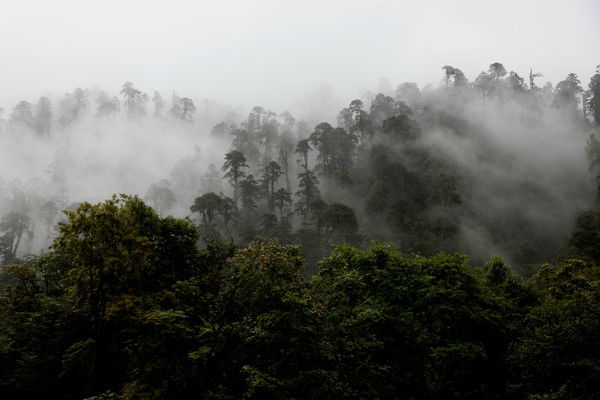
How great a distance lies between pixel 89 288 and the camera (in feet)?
38.9

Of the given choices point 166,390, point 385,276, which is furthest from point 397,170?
point 166,390

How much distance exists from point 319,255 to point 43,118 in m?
108

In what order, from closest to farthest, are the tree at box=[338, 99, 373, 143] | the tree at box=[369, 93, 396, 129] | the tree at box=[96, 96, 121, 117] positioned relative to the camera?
the tree at box=[338, 99, 373, 143], the tree at box=[369, 93, 396, 129], the tree at box=[96, 96, 121, 117]

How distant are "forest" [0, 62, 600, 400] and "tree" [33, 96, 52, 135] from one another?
0.50 metres

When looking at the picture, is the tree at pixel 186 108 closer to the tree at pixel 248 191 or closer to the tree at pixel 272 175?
the tree at pixel 248 191

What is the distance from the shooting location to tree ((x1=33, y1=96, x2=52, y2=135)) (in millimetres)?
102750

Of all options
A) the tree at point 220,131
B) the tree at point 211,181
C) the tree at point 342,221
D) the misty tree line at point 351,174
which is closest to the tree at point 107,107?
the misty tree line at point 351,174

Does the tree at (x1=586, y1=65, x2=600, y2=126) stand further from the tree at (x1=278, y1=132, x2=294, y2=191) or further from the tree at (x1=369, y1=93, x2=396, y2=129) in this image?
the tree at (x1=278, y1=132, x2=294, y2=191)

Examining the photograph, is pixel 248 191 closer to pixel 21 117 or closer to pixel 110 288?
pixel 110 288

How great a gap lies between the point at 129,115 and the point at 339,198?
83.0 metres

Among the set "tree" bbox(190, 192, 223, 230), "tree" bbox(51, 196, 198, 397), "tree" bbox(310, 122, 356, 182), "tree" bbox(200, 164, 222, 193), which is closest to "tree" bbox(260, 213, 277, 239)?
"tree" bbox(190, 192, 223, 230)

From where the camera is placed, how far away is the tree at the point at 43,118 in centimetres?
10275

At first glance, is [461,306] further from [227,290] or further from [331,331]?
[227,290]

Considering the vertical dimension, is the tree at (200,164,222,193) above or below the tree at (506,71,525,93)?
below
